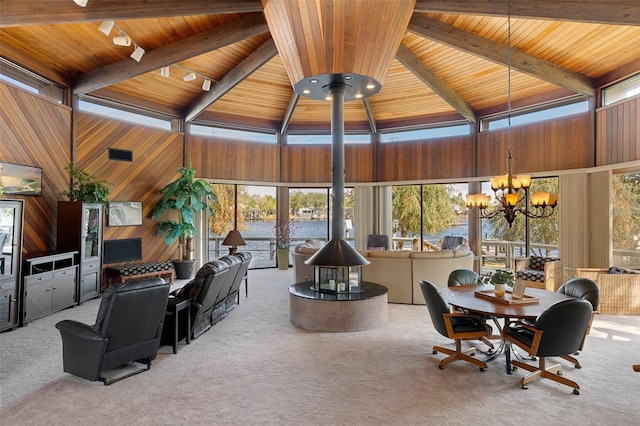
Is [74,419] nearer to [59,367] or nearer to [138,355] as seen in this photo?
[138,355]

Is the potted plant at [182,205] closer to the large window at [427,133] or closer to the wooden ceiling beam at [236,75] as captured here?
the wooden ceiling beam at [236,75]

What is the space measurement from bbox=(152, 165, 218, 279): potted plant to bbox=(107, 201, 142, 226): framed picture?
34cm

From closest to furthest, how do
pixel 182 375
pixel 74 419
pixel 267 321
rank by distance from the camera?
pixel 74 419 → pixel 182 375 → pixel 267 321

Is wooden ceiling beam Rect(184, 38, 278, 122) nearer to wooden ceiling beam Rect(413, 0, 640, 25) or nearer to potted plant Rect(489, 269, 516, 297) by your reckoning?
wooden ceiling beam Rect(413, 0, 640, 25)

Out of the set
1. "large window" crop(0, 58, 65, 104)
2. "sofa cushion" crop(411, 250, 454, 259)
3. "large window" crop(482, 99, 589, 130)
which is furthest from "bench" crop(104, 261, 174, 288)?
"large window" crop(482, 99, 589, 130)

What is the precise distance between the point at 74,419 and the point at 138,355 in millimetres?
789

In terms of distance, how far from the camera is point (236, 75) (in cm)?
661

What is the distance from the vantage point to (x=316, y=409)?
2.78m

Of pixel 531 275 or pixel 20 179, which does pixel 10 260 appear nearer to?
pixel 20 179

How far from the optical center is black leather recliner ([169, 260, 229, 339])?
13.5 ft

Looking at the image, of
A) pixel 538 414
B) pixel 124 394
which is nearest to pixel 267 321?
pixel 124 394

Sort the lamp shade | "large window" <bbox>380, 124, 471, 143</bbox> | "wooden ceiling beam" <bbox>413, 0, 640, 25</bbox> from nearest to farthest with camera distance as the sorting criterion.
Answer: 1. "wooden ceiling beam" <bbox>413, 0, 640, 25</bbox>
2. the lamp shade
3. "large window" <bbox>380, 124, 471, 143</bbox>

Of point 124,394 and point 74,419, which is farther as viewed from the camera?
point 124,394

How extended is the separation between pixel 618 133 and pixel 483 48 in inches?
121
